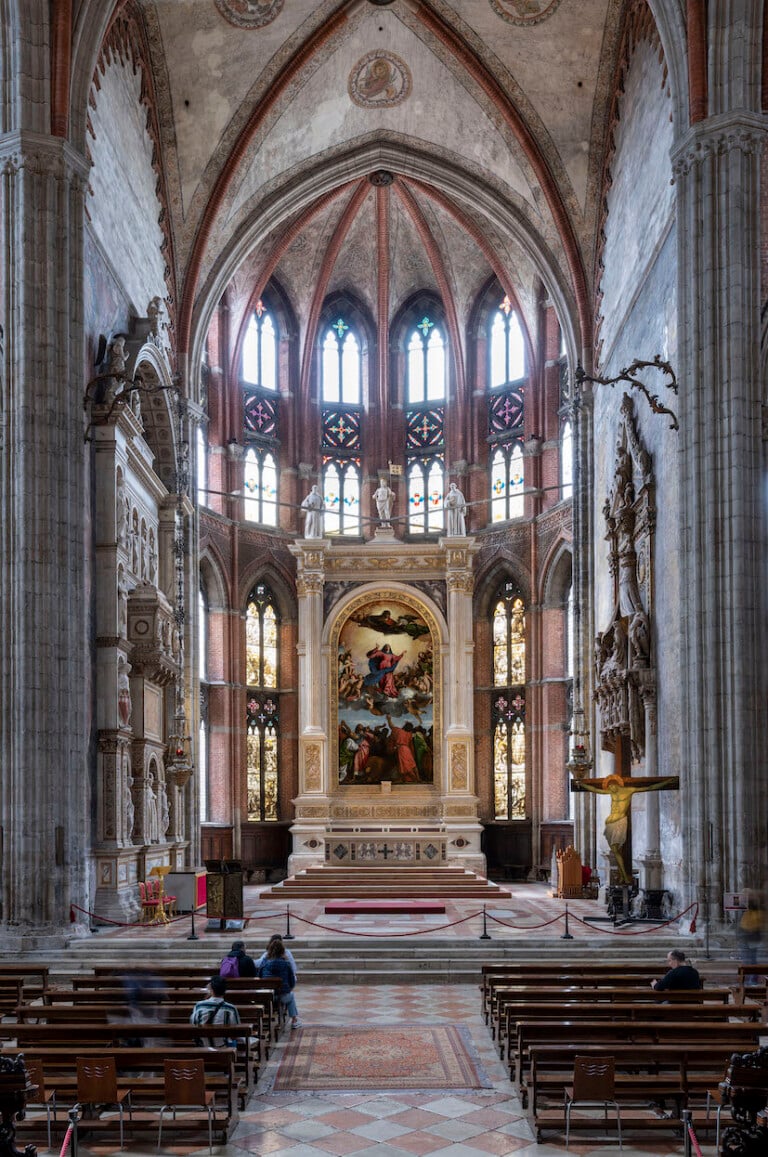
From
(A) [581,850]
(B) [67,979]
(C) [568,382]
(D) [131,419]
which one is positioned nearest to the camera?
(B) [67,979]

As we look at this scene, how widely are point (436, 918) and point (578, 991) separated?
12028mm

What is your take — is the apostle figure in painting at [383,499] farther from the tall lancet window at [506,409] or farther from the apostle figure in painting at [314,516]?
the tall lancet window at [506,409]

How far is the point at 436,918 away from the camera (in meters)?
25.1

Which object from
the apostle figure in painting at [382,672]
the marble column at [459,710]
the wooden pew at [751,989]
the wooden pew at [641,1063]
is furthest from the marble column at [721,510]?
the apostle figure in painting at [382,672]

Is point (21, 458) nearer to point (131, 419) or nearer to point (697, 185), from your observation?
point (131, 419)

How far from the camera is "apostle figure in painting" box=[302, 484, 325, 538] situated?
3712 cm

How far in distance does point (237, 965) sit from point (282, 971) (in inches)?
23.0

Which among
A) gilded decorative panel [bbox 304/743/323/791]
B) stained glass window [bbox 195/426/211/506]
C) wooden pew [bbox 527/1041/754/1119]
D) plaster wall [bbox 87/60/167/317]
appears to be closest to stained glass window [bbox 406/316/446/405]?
stained glass window [bbox 195/426/211/506]

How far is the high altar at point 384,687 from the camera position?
3609 cm

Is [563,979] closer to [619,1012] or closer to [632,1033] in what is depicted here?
[619,1012]

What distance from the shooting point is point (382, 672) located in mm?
37531

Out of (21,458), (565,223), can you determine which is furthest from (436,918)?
(565,223)

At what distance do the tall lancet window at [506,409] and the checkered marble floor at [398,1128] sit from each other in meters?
26.8

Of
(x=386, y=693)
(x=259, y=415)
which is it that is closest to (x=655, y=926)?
(x=386, y=693)
